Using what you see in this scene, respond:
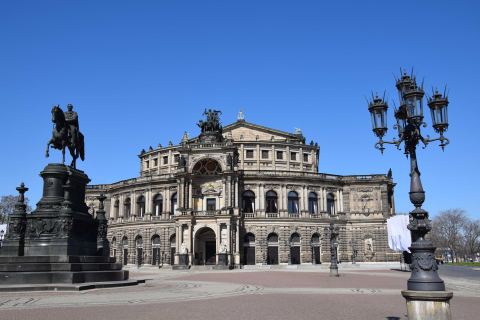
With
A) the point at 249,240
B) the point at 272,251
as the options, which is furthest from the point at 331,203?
the point at 249,240

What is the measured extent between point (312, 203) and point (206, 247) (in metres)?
17.0

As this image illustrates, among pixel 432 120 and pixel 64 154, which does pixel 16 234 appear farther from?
pixel 432 120

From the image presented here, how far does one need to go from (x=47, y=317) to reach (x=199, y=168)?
1989 inches

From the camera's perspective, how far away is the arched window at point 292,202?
214 ft

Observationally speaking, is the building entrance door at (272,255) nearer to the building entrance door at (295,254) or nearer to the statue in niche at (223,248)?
the building entrance door at (295,254)

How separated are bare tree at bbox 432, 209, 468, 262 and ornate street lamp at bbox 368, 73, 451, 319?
11772cm

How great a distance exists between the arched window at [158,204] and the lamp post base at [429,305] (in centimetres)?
5893

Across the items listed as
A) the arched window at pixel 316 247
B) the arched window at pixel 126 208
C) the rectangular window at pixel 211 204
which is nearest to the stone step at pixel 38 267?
the rectangular window at pixel 211 204

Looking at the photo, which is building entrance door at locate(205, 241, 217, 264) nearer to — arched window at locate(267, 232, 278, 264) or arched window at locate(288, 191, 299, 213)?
arched window at locate(267, 232, 278, 264)

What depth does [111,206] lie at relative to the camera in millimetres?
72812

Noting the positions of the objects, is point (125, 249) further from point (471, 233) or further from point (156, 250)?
point (471, 233)

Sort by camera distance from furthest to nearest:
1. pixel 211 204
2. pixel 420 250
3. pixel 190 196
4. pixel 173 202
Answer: pixel 173 202 → pixel 211 204 → pixel 190 196 → pixel 420 250

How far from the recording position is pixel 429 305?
377 inches

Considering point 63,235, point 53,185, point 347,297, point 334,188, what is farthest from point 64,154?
point 334,188
